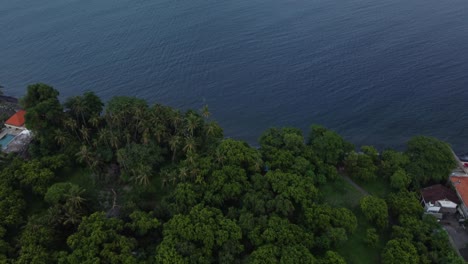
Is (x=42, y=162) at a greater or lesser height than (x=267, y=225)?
greater

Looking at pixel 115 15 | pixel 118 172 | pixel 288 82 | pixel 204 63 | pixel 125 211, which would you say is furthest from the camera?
pixel 115 15

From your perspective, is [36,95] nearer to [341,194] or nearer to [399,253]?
[341,194]

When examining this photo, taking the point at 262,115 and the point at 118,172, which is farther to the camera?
the point at 262,115

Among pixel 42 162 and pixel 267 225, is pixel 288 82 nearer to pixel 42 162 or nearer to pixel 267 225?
pixel 267 225

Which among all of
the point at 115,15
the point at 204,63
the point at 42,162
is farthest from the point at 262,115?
the point at 115,15

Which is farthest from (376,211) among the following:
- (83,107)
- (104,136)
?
(83,107)

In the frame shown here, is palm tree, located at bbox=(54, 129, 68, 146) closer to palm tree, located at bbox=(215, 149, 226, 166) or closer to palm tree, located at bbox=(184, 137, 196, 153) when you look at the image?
palm tree, located at bbox=(184, 137, 196, 153)

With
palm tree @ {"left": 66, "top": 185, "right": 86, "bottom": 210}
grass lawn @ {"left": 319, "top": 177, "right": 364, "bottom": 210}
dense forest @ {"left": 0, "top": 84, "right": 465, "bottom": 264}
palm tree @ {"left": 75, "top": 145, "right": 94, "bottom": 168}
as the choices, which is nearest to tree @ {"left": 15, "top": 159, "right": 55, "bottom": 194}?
dense forest @ {"left": 0, "top": 84, "right": 465, "bottom": 264}

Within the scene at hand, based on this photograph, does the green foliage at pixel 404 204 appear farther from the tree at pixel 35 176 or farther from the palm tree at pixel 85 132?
the tree at pixel 35 176
